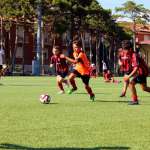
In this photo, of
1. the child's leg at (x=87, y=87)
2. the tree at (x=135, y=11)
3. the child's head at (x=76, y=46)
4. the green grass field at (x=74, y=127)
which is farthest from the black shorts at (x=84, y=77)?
the tree at (x=135, y=11)

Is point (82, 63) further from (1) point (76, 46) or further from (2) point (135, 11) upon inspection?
(2) point (135, 11)

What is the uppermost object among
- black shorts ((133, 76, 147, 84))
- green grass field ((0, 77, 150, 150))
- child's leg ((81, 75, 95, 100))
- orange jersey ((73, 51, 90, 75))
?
orange jersey ((73, 51, 90, 75))

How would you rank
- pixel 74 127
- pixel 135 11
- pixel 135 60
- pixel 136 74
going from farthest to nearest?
pixel 135 11 < pixel 136 74 < pixel 135 60 < pixel 74 127

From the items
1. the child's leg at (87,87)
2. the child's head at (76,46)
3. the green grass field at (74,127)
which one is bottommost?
the green grass field at (74,127)

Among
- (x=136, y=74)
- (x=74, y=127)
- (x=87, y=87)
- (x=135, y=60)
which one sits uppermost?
(x=135, y=60)

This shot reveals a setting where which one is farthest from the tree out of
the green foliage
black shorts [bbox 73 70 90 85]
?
black shorts [bbox 73 70 90 85]

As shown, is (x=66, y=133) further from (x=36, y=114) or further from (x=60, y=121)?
(x=36, y=114)

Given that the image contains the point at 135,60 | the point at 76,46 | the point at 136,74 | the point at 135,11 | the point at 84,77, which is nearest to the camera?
the point at 135,60

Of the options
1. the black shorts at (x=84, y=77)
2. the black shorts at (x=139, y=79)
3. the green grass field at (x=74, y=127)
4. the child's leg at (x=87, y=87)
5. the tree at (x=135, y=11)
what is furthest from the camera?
the tree at (x=135, y=11)

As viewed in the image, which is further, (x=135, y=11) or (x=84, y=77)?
(x=135, y=11)

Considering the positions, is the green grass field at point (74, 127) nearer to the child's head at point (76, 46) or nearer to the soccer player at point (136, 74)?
the soccer player at point (136, 74)

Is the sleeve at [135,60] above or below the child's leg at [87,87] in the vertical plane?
above

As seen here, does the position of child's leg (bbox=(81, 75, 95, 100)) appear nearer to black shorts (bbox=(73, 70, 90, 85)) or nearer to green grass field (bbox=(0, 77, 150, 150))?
black shorts (bbox=(73, 70, 90, 85))

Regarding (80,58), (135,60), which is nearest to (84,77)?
(80,58)
